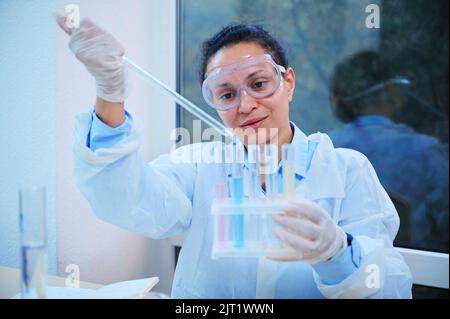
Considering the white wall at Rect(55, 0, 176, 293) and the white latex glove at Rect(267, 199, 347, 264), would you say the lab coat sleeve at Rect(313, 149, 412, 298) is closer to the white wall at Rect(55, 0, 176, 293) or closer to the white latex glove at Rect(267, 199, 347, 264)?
the white latex glove at Rect(267, 199, 347, 264)

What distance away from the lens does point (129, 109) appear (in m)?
1.44

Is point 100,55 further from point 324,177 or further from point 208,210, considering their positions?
point 324,177

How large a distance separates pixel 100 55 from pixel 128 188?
0.94 ft

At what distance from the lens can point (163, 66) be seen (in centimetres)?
148

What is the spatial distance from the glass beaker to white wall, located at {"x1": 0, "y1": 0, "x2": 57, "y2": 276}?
42 centimetres

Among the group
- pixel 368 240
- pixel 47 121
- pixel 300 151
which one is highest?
pixel 47 121

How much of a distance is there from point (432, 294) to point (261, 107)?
2.81 ft

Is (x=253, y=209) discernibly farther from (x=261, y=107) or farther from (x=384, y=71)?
(x=384, y=71)

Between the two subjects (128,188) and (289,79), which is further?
(289,79)

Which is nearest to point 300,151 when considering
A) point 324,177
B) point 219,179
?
point 324,177

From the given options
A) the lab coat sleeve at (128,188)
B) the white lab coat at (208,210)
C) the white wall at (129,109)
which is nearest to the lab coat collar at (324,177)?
the white lab coat at (208,210)

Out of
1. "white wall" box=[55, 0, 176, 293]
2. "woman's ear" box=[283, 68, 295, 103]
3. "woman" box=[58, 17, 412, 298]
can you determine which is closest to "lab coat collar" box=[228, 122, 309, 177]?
"woman" box=[58, 17, 412, 298]

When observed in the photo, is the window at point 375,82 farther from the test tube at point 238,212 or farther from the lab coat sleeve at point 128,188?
the test tube at point 238,212
